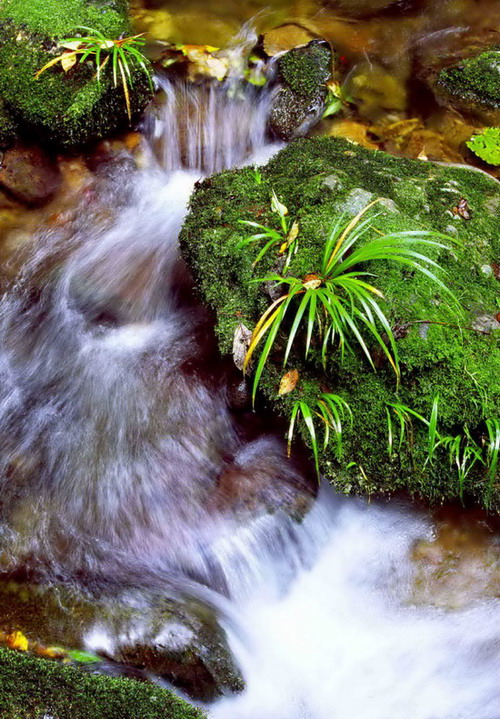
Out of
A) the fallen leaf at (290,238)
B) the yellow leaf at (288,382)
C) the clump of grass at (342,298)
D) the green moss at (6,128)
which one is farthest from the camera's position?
the green moss at (6,128)

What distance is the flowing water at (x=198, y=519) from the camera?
→ 312cm

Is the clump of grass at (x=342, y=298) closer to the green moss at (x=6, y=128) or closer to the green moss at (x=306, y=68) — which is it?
the green moss at (x=306, y=68)

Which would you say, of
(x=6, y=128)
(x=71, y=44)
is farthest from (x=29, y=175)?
(x=71, y=44)

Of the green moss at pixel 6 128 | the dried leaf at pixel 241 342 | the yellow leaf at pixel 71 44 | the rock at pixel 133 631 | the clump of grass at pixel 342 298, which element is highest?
the yellow leaf at pixel 71 44

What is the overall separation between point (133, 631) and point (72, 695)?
0.59 metres

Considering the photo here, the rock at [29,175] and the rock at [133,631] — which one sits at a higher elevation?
the rock at [29,175]

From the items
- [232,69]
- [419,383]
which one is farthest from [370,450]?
[232,69]

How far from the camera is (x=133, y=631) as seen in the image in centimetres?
284

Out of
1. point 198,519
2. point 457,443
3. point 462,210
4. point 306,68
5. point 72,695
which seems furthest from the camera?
point 306,68

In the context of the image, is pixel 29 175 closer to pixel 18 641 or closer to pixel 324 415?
pixel 324 415

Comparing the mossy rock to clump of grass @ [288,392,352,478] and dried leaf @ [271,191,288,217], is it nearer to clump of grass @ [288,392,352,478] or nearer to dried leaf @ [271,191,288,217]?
dried leaf @ [271,191,288,217]

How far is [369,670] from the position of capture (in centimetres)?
317

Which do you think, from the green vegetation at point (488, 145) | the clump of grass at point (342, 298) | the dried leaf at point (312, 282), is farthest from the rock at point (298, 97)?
the dried leaf at point (312, 282)

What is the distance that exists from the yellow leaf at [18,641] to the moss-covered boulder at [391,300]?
1735mm
